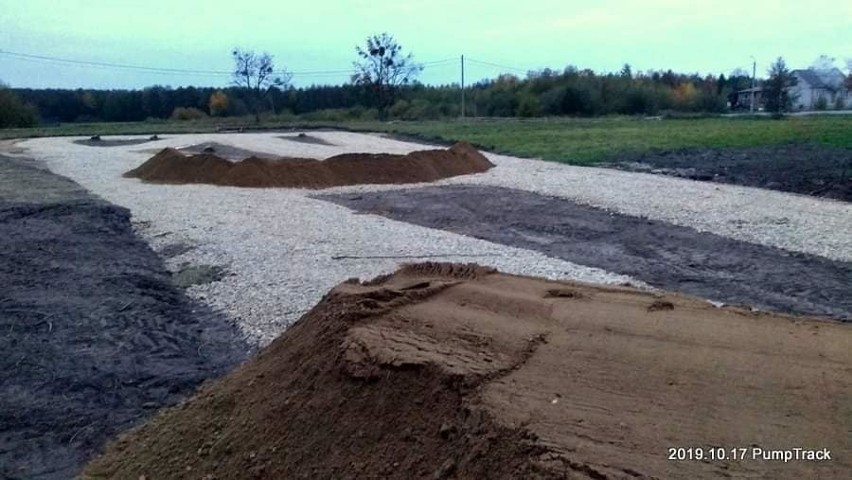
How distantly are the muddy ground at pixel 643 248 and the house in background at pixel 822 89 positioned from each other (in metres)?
70.5

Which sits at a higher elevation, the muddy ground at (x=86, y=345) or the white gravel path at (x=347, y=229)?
Result: the white gravel path at (x=347, y=229)

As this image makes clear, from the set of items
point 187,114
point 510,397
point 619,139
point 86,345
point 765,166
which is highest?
point 187,114

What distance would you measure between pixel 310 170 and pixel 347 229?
8.23 meters

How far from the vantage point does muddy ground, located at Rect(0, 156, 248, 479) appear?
18.6 ft

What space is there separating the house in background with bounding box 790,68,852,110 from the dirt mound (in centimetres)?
6544

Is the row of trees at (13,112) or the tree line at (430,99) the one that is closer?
the row of trees at (13,112)

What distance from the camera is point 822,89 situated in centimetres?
8419

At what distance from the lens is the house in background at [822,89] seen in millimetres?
78812

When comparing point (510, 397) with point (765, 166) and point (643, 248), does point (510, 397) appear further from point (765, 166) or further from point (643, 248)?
point (765, 166)

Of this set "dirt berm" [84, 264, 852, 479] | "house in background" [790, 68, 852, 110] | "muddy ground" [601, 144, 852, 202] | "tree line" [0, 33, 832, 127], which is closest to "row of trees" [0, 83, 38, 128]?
"tree line" [0, 33, 832, 127]

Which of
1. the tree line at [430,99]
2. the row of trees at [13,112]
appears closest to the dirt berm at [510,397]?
the row of trees at [13,112]

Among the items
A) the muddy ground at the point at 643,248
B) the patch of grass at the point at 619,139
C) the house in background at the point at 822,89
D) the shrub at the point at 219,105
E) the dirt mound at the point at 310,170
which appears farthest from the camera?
the house in background at the point at 822,89

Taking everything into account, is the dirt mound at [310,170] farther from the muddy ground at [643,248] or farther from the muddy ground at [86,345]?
the muddy ground at [86,345]

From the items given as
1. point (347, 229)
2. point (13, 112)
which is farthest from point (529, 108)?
point (347, 229)
